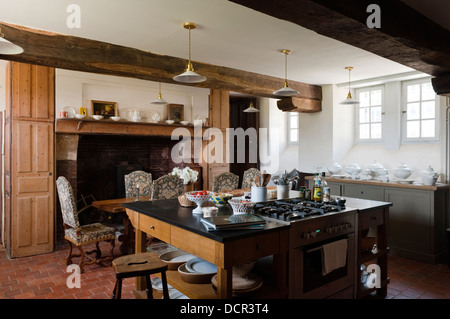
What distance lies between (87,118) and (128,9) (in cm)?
267

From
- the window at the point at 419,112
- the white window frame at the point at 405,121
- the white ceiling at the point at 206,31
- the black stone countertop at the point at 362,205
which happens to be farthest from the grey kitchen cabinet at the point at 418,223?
the white ceiling at the point at 206,31

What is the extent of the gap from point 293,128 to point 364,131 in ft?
7.07

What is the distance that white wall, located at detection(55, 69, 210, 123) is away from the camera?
4.88 metres

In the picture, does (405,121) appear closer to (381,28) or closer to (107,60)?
(381,28)

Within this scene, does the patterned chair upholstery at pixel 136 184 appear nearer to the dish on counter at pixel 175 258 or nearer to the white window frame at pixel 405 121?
the dish on counter at pixel 175 258

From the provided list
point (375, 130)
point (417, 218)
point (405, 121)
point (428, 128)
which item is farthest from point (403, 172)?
point (375, 130)

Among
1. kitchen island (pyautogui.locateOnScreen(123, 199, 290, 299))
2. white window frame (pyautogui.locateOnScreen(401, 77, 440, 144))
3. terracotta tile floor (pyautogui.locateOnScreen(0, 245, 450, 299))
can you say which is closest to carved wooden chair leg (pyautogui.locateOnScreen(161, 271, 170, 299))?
kitchen island (pyautogui.locateOnScreen(123, 199, 290, 299))

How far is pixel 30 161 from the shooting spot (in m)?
4.44

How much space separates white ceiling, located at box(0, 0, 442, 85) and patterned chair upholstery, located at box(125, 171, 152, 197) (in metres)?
1.93

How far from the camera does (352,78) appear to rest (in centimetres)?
554

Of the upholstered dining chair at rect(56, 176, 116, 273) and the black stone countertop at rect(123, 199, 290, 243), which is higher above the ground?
the black stone countertop at rect(123, 199, 290, 243)

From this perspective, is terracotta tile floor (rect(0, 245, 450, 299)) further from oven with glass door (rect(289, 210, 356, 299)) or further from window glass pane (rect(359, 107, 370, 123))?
window glass pane (rect(359, 107, 370, 123))

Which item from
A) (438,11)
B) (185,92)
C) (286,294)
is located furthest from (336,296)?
(185,92)

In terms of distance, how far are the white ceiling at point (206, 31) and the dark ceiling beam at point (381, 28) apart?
18cm
